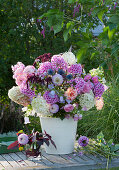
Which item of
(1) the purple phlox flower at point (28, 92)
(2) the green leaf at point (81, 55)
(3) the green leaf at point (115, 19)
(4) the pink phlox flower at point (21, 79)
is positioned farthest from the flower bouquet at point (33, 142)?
(3) the green leaf at point (115, 19)

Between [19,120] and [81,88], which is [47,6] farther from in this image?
[81,88]

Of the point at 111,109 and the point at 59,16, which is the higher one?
the point at 59,16

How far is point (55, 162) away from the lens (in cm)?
283

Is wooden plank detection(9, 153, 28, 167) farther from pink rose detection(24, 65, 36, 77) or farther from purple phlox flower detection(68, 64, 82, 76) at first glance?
purple phlox flower detection(68, 64, 82, 76)

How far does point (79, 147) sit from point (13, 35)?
10.1ft

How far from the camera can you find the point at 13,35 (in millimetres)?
5762

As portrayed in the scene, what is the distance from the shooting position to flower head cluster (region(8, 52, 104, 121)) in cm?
287

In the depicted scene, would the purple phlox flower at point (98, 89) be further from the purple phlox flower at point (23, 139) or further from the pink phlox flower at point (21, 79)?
the purple phlox flower at point (23, 139)

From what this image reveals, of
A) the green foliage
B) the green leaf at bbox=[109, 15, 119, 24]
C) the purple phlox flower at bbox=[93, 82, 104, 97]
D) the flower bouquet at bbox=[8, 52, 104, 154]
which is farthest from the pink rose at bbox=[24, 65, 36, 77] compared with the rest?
the green foliage

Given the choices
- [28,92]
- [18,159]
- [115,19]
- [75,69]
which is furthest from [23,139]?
[115,19]

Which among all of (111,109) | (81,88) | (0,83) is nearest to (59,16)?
(81,88)

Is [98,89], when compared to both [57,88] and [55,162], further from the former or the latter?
[55,162]

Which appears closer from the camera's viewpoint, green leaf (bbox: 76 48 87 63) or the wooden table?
green leaf (bbox: 76 48 87 63)

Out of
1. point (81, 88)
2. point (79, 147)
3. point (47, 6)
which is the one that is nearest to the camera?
point (81, 88)
